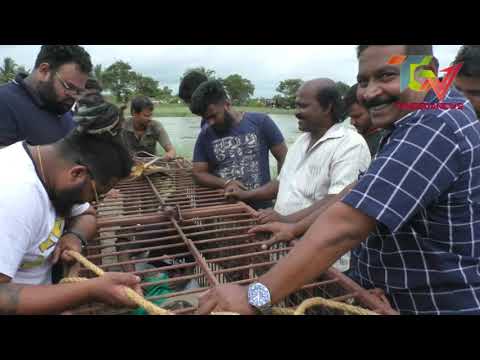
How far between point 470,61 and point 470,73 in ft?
0.28

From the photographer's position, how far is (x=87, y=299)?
1.22 meters

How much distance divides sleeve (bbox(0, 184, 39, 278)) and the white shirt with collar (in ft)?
5.22

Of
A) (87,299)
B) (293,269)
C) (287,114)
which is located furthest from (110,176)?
(287,114)

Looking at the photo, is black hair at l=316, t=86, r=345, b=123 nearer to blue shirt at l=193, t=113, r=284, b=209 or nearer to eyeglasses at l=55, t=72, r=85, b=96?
blue shirt at l=193, t=113, r=284, b=209

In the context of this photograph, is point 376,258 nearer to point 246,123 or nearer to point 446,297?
point 446,297

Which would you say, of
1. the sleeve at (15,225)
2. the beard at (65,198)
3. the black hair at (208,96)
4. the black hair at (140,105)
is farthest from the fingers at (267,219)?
the black hair at (140,105)

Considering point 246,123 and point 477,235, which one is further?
point 246,123

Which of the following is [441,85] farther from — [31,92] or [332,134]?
[31,92]

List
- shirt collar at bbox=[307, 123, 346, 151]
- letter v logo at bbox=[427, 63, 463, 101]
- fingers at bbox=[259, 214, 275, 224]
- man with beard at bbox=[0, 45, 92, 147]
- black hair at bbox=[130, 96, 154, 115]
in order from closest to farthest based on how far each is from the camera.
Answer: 1. letter v logo at bbox=[427, 63, 463, 101]
2. fingers at bbox=[259, 214, 275, 224]
3. shirt collar at bbox=[307, 123, 346, 151]
4. man with beard at bbox=[0, 45, 92, 147]
5. black hair at bbox=[130, 96, 154, 115]

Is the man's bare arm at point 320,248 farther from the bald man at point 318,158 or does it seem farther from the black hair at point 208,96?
the black hair at point 208,96

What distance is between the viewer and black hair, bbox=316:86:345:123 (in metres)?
2.41

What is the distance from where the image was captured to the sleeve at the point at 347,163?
82.4 inches

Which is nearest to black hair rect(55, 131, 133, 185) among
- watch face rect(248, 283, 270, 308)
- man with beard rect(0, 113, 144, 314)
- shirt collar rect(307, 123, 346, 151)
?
man with beard rect(0, 113, 144, 314)

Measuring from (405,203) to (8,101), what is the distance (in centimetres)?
259
